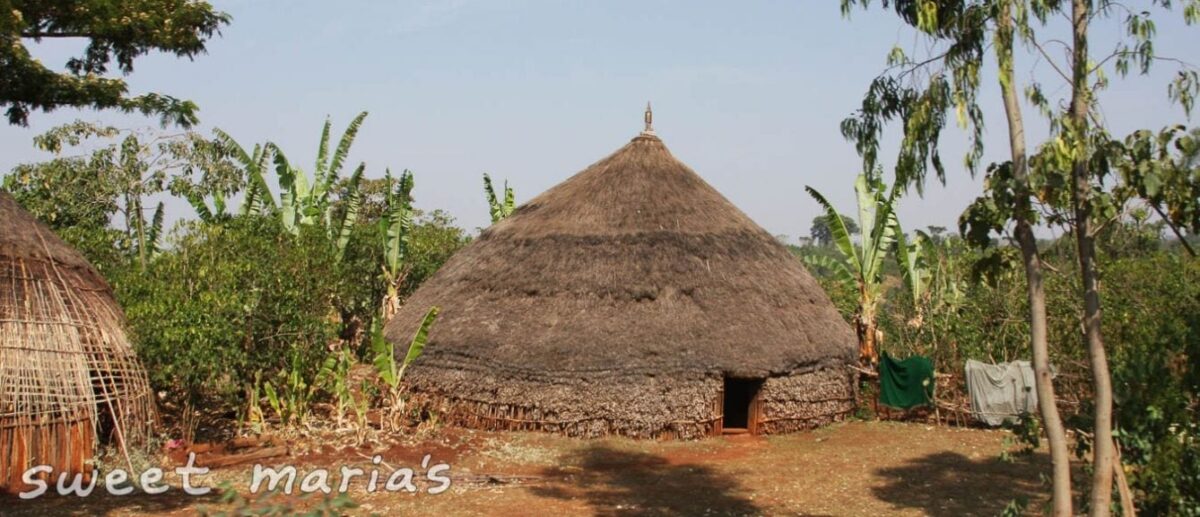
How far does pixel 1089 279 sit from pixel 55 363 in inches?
419

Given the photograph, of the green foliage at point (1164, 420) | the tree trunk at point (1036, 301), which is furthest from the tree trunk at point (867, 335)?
the tree trunk at point (1036, 301)

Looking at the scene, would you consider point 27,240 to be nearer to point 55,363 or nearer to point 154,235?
point 55,363

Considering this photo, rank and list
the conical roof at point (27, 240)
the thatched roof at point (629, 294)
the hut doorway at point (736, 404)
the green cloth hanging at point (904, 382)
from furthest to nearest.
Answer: the hut doorway at point (736, 404), the green cloth hanging at point (904, 382), the thatched roof at point (629, 294), the conical roof at point (27, 240)

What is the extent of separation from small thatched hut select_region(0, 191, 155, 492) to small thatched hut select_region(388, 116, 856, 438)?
205 inches

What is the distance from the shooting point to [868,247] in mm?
18500

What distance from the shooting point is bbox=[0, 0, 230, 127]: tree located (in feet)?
37.5

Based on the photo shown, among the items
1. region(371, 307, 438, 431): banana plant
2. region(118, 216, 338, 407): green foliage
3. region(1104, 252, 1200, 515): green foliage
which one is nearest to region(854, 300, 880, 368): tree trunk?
region(371, 307, 438, 431): banana plant

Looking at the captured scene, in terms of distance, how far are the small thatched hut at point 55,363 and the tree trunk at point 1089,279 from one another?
1027cm

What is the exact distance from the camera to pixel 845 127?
7.88 meters

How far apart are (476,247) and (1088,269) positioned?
13.4 m

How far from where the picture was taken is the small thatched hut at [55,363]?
11078mm

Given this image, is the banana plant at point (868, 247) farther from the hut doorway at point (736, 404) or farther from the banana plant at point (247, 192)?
the banana plant at point (247, 192)

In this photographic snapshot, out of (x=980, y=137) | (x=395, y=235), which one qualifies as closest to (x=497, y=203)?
(x=395, y=235)

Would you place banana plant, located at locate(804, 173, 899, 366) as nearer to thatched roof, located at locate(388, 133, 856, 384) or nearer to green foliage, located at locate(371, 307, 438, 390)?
thatched roof, located at locate(388, 133, 856, 384)
